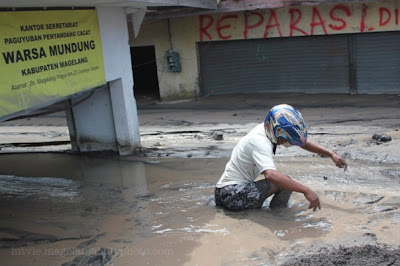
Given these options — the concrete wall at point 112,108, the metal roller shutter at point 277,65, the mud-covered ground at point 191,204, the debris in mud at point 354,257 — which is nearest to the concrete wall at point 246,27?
the metal roller shutter at point 277,65

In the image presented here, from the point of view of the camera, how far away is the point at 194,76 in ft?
45.7

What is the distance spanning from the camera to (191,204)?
5.52 meters

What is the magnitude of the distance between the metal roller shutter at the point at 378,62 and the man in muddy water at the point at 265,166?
26.2 ft

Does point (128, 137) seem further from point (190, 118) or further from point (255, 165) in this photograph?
point (255, 165)

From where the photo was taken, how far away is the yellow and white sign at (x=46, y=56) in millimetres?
5398

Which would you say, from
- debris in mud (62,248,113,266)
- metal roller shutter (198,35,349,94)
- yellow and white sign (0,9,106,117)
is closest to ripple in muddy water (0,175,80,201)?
yellow and white sign (0,9,106,117)

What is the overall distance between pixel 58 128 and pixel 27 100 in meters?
5.83

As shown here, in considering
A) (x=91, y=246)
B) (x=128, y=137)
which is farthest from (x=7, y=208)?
(x=128, y=137)

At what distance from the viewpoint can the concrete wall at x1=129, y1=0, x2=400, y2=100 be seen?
11570 mm

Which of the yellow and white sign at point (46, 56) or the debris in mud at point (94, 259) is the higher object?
the yellow and white sign at point (46, 56)

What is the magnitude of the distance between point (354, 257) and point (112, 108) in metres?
5.50

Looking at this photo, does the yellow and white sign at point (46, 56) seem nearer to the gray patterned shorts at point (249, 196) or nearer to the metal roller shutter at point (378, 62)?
the gray patterned shorts at point (249, 196)

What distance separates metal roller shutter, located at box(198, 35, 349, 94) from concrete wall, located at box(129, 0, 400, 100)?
11.3 inches

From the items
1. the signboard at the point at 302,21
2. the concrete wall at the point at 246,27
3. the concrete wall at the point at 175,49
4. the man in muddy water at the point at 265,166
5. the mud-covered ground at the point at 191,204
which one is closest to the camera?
the mud-covered ground at the point at 191,204
